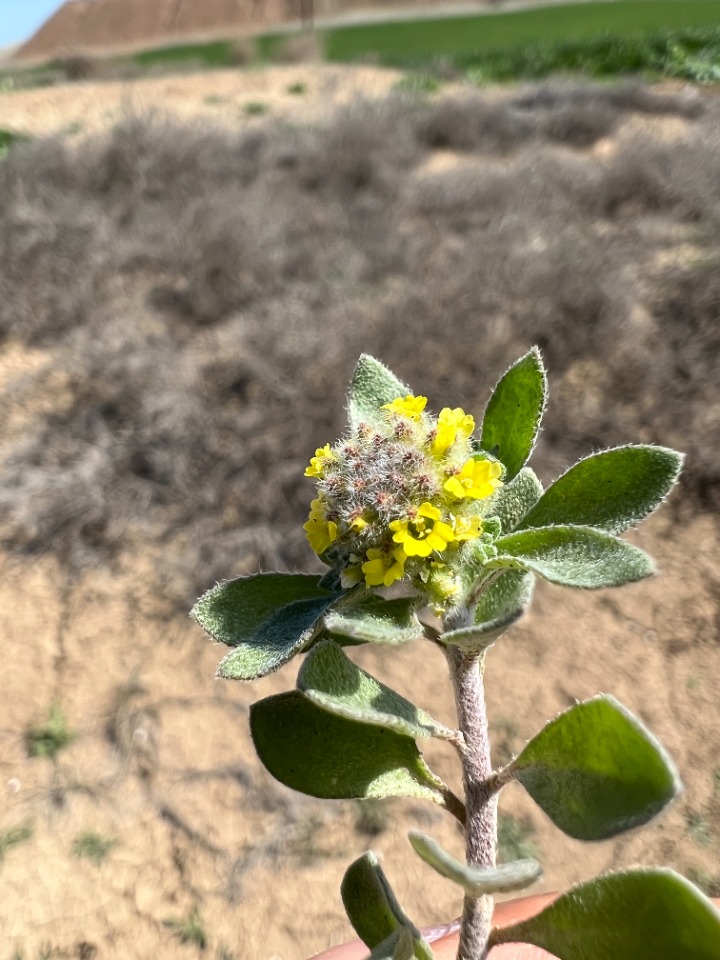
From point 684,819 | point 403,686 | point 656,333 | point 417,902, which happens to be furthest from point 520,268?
point 417,902

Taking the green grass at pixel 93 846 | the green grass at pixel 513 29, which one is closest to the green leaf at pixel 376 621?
the green grass at pixel 93 846

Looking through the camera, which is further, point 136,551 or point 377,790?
point 136,551

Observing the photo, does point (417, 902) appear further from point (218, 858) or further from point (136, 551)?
point (136, 551)

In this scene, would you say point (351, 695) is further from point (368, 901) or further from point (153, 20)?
point (153, 20)

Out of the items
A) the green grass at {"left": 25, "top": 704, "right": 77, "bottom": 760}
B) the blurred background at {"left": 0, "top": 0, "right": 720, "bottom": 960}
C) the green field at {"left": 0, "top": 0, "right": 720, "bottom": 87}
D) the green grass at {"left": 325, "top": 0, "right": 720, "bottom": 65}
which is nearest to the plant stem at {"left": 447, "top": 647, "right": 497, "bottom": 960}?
the blurred background at {"left": 0, "top": 0, "right": 720, "bottom": 960}

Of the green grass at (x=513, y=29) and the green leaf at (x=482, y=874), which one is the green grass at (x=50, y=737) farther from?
the green grass at (x=513, y=29)

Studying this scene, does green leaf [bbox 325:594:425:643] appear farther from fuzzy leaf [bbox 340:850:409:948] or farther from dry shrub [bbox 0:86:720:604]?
dry shrub [bbox 0:86:720:604]
